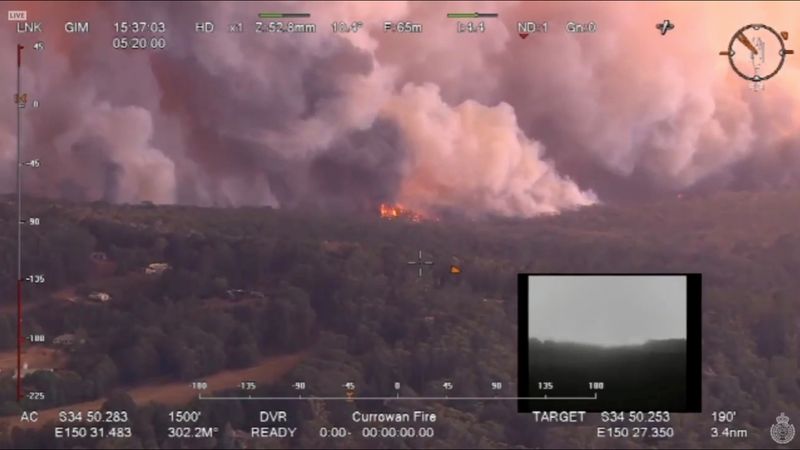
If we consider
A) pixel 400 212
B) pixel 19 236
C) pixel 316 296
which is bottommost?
pixel 316 296

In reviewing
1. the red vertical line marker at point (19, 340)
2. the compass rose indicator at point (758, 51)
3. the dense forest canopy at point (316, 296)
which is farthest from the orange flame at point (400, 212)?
the red vertical line marker at point (19, 340)

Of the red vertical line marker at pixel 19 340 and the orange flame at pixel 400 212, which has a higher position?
the orange flame at pixel 400 212

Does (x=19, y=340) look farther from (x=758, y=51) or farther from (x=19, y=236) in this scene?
(x=758, y=51)
